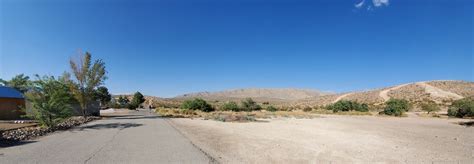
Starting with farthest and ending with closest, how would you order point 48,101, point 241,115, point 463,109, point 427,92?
point 427,92, point 241,115, point 463,109, point 48,101

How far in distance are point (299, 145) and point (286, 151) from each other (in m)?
1.79

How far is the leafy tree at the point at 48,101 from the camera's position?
22203 millimetres

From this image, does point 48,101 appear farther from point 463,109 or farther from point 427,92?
point 427,92

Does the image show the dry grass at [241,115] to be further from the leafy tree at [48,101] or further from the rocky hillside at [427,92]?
the rocky hillside at [427,92]

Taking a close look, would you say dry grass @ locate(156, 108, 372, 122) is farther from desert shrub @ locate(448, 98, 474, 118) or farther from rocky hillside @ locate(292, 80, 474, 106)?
rocky hillside @ locate(292, 80, 474, 106)

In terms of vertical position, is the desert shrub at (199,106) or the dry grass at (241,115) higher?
the desert shrub at (199,106)

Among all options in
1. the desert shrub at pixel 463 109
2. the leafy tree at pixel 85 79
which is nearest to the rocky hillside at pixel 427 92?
the desert shrub at pixel 463 109

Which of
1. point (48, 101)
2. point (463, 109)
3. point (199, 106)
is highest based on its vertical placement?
point (48, 101)

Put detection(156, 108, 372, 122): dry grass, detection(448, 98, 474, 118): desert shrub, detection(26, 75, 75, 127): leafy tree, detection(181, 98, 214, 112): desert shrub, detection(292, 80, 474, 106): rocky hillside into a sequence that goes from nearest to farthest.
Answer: detection(26, 75, 75, 127): leafy tree
detection(156, 108, 372, 122): dry grass
detection(448, 98, 474, 118): desert shrub
detection(181, 98, 214, 112): desert shrub
detection(292, 80, 474, 106): rocky hillside

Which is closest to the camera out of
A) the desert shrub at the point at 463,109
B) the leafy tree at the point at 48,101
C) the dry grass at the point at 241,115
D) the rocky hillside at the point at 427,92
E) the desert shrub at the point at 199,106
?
the leafy tree at the point at 48,101

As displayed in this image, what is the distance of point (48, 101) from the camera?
22.7m

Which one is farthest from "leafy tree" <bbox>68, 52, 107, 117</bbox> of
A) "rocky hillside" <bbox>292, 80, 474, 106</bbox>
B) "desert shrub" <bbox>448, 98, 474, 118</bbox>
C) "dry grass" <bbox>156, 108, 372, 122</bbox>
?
"rocky hillside" <bbox>292, 80, 474, 106</bbox>

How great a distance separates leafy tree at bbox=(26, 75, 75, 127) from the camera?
2220cm

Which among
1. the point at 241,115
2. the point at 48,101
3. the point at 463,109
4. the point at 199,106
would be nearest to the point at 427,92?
the point at 463,109
